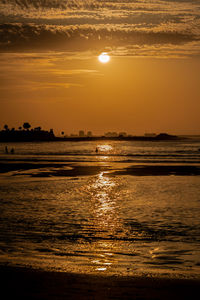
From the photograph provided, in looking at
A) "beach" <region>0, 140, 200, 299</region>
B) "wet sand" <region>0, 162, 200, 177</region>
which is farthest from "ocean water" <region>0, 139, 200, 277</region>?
"wet sand" <region>0, 162, 200, 177</region>

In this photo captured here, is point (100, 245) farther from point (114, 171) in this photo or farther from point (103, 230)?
point (114, 171)

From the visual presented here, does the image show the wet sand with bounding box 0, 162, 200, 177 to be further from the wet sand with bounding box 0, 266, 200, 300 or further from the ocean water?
the wet sand with bounding box 0, 266, 200, 300

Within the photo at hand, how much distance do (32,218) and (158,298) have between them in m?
11.9

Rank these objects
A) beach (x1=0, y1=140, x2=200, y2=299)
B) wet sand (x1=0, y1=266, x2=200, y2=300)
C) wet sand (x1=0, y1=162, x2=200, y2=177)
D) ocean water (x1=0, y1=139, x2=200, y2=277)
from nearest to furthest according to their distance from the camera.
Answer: wet sand (x1=0, y1=266, x2=200, y2=300) → beach (x1=0, y1=140, x2=200, y2=299) → ocean water (x1=0, y1=139, x2=200, y2=277) → wet sand (x1=0, y1=162, x2=200, y2=177)

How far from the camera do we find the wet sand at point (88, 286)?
8766mm

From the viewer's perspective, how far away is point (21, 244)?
47.2 feet

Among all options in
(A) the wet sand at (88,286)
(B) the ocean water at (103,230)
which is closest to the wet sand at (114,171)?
(B) the ocean water at (103,230)

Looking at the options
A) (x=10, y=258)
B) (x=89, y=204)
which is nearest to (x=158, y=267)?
(x=10, y=258)

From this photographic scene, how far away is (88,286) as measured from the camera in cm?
944

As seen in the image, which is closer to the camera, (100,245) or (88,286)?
(88,286)

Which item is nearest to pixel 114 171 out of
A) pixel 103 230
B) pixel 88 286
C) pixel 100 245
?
pixel 103 230

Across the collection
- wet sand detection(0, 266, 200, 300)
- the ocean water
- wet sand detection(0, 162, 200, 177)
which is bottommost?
wet sand detection(0, 162, 200, 177)

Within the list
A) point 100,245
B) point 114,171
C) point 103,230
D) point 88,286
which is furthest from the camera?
point 114,171

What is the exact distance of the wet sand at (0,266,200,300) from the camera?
8.77 m
